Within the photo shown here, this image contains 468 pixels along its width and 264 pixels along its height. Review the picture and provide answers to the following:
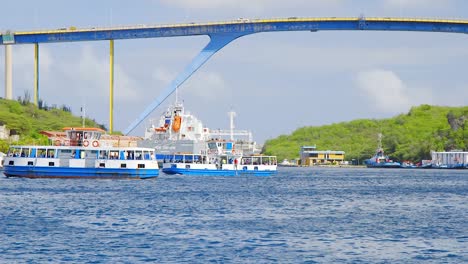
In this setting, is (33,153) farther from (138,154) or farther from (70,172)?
(138,154)

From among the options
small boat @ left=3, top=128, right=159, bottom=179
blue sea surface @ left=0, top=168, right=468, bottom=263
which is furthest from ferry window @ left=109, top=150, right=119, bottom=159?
blue sea surface @ left=0, top=168, right=468, bottom=263

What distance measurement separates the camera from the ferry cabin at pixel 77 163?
66.5 metres

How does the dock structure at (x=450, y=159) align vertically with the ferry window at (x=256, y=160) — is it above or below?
above

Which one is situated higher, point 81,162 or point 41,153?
point 41,153

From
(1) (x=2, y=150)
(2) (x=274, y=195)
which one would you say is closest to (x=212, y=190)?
(2) (x=274, y=195)

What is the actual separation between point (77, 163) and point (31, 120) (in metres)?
52.1

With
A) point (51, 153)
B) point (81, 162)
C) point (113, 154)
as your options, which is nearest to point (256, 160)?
Answer: point (113, 154)

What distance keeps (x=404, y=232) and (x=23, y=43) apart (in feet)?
256

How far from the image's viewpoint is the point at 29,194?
49688mm

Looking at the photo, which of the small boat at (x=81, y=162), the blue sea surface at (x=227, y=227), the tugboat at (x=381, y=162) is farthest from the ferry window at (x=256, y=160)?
the tugboat at (x=381, y=162)

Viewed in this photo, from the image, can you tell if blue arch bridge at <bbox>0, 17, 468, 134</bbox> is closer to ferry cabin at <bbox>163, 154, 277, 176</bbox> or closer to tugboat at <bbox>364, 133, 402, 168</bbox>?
ferry cabin at <bbox>163, 154, 277, 176</bbox>

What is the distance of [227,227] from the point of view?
3459 centimetres

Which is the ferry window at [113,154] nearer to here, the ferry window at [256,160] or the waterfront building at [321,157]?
the ferry window at [256,160]

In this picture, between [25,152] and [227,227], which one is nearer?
[227,227]
